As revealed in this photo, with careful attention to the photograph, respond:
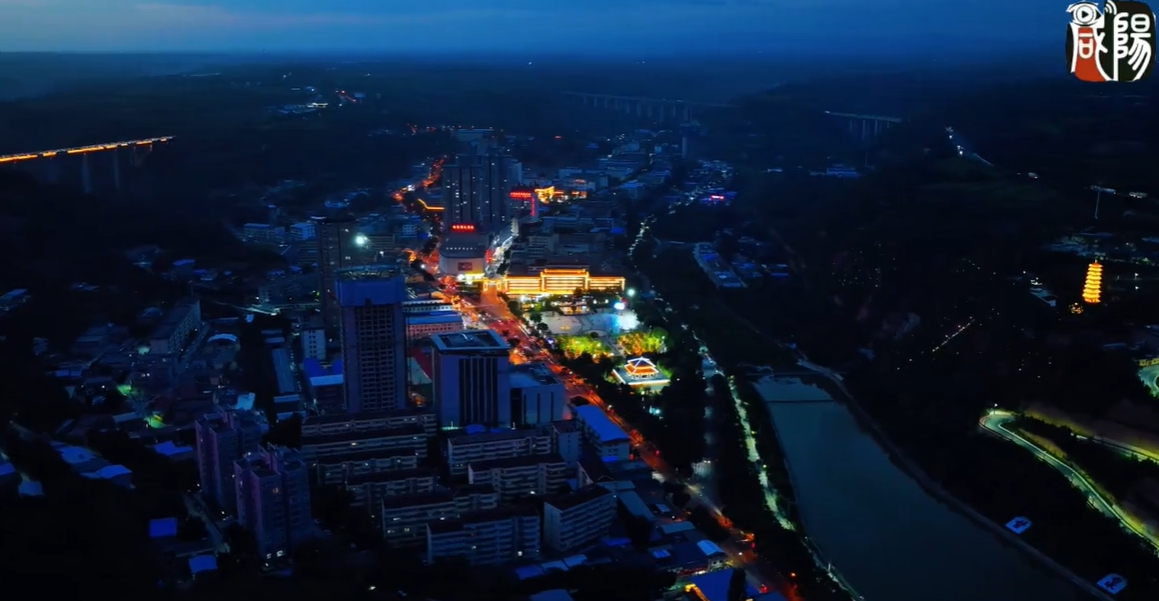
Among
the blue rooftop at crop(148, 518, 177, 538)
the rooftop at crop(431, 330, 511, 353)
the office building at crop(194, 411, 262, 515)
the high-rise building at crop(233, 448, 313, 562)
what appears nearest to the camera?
the high-rise building at crop(233, 448, 313, 562)

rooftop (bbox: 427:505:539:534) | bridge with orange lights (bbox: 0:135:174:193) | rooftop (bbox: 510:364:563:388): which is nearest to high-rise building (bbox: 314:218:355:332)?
rooftop (bbox: 510:364:563:388)

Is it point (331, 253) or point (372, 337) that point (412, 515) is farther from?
point (331, 253)

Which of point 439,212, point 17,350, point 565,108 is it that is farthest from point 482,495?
point 565,108

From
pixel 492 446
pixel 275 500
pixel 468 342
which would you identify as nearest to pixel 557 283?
pixel 468 342

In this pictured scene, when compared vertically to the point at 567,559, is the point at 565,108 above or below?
above

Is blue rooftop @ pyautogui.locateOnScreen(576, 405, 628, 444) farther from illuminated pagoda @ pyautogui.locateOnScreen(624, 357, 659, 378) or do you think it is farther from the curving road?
the curving road

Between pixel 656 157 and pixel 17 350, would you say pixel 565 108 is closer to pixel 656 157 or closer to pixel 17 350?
pixel 656 157
